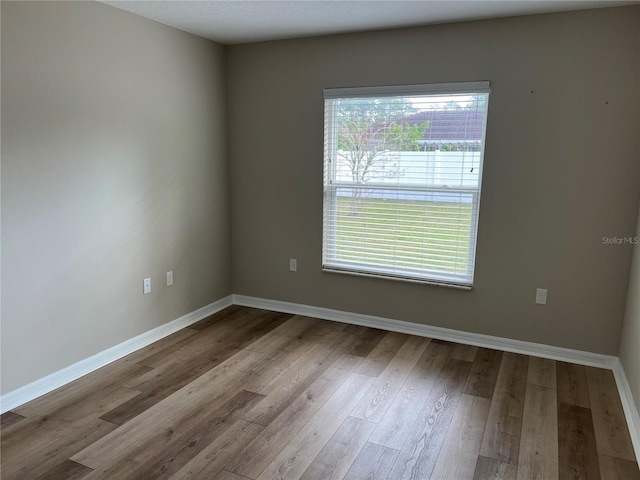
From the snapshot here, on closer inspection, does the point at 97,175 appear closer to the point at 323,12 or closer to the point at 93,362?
the point at 93,362

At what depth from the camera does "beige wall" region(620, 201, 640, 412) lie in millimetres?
2490

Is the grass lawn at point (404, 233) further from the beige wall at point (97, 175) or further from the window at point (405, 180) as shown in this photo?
the beige wall at point (97, 175)

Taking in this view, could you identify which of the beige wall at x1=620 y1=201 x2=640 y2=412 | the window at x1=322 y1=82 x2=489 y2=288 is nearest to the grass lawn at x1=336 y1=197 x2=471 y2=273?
the window at x1=322 y1=82 x2=489 y2=288

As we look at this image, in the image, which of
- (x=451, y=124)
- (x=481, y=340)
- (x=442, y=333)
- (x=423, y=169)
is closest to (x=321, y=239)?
(x=423, y=169)

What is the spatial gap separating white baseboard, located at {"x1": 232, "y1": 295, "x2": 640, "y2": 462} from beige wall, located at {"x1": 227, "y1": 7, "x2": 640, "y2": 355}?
0.20ft

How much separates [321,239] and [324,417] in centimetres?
170

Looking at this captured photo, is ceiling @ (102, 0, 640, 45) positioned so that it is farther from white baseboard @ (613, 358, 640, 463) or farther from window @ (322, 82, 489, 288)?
white baseboard @ (613, 358, 640, 463)

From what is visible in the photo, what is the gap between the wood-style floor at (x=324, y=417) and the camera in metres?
2.08

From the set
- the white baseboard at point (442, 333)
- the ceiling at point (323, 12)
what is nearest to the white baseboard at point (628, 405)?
the white baseboard at point (442, 333)

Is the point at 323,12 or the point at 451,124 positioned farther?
the point at 451,124

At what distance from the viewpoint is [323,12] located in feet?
9.64

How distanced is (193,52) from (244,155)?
0.92 metres

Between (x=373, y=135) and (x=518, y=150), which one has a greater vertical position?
(x=373, y=135)

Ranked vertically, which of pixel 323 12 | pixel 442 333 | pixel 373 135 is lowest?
pixel 442 333
